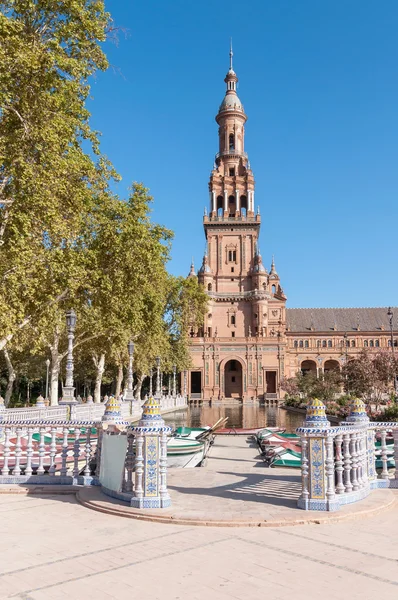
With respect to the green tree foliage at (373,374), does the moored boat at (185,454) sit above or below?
below

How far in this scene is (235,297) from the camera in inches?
3044

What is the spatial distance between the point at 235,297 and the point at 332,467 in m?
68.8

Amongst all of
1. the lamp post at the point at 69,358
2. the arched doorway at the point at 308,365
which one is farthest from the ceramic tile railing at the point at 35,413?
the arched doorway at the point at 308,365

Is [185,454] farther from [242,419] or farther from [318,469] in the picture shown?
[242,419]

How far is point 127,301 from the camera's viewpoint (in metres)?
28.7

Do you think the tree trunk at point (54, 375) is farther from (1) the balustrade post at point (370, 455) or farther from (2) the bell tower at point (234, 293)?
(2) the bell tower at point (234, 293)

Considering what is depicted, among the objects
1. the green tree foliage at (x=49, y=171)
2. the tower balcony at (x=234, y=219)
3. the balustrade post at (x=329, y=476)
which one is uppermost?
the tower balcony at (x=234, y=219)

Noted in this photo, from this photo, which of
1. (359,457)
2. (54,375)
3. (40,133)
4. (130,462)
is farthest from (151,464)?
(54,375)

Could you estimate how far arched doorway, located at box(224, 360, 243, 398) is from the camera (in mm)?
77875

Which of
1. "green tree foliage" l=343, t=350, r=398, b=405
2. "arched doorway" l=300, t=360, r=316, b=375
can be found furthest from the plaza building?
"green tree foliage" l=343, t=350, r=398, b=405

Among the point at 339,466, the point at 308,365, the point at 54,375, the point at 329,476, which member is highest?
the point at 308,365

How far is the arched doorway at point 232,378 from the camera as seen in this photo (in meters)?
77.9

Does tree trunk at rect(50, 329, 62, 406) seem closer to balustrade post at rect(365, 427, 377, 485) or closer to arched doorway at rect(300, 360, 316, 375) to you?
balustrade post at rect(365, 427, 377, 485)

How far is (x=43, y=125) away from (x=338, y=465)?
14310 mm
